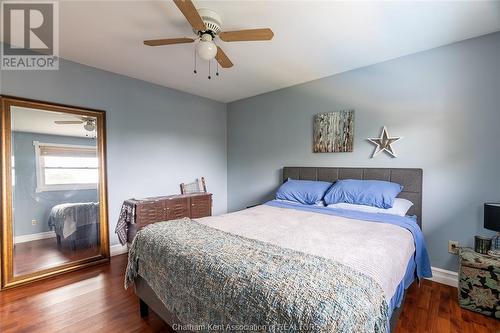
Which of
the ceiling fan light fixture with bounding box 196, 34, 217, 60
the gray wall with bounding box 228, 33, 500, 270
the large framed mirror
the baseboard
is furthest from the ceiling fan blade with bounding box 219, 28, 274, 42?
the baseboard

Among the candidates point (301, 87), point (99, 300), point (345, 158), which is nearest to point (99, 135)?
point (99, 300)

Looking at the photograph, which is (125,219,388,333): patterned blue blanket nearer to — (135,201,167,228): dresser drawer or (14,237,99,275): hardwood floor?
(135,201,167,228): dresser drawer

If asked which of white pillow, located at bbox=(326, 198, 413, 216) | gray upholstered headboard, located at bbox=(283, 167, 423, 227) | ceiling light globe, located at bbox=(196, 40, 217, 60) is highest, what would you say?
ceiling light globe, located at bbox=(196, 40, 217, 60)

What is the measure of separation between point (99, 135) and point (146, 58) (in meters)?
1.18

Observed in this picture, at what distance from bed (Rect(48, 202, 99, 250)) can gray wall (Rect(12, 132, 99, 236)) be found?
9 centimetres

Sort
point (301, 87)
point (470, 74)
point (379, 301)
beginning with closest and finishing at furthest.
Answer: point (379, 301) → point (470, 74) → point (301, 87)

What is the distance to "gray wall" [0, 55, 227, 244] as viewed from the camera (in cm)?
274

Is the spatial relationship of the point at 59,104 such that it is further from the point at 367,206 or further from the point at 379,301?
the point at 367,206

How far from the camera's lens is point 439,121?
97.0 inches

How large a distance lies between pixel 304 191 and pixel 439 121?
1649mm

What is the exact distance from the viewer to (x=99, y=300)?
7.05 ft

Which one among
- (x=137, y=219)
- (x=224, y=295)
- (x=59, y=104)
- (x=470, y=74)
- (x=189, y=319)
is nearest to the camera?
(x=224, y=295)

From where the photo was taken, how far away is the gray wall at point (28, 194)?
2.47 metres

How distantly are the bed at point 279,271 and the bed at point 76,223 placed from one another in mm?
1478
